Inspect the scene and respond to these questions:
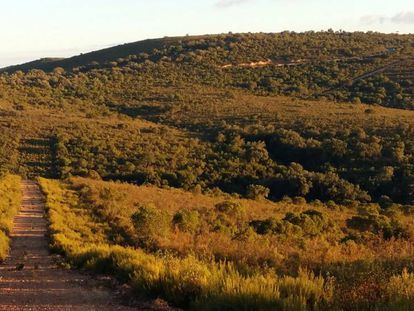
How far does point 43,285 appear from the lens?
973 centimetres

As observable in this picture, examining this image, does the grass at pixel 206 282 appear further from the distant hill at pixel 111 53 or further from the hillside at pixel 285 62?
the distant hill at pixel 111 53

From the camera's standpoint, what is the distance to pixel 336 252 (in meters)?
10.7

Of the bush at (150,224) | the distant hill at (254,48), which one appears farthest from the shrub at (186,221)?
the distant hill at (254,48)

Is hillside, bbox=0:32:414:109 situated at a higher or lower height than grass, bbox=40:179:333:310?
higher

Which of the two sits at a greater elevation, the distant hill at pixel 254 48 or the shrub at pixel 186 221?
the distant hill at pixel 254 48

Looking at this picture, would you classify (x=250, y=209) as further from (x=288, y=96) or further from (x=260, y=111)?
(x=288, y=96)

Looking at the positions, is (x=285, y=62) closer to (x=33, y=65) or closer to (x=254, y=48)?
(x=254, y=48)

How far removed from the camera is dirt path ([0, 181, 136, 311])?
321 inches

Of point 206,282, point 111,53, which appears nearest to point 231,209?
point 206,282

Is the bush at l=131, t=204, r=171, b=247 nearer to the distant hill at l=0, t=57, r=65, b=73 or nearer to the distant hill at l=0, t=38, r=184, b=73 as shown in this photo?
the distant hill at l=0, t=38, r=184, b=73

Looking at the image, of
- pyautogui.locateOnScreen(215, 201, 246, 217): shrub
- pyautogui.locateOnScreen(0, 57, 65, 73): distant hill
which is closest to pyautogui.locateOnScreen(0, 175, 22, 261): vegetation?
pyautogui.locateOnScreen(215, 201, 246, 217): shrub

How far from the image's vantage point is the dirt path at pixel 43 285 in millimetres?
8164

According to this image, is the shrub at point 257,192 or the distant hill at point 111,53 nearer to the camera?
the shrub at point 257,192

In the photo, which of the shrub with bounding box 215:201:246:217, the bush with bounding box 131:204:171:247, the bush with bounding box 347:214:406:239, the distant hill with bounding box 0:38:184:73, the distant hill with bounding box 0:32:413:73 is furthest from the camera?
the distant hill with bounding box 0:38:184:73
